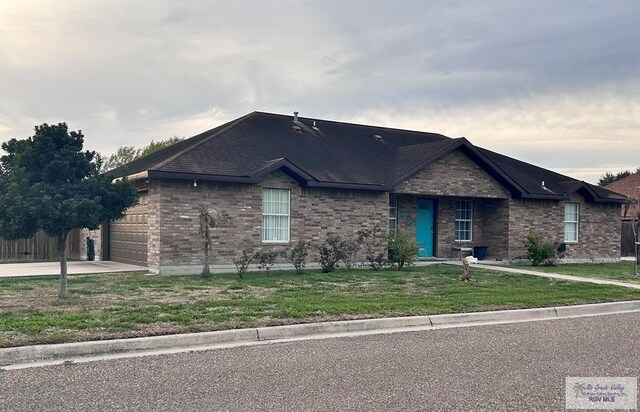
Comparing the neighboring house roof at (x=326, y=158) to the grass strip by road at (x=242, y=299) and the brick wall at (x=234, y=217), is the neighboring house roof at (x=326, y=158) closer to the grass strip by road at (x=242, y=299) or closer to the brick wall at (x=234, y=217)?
the brick wall at (x=234, y=217)

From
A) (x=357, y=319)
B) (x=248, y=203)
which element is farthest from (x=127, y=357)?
(x=248, y=203)

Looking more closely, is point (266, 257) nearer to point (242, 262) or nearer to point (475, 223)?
point (242, 262)

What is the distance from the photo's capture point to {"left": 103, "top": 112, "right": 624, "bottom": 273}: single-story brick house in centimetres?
1708

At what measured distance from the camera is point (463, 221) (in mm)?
23719

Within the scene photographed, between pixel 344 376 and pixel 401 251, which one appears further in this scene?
pixel 401 251

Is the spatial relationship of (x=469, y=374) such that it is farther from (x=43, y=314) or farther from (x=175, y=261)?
(x=175, y=261)

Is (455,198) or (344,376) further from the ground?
(455,198)

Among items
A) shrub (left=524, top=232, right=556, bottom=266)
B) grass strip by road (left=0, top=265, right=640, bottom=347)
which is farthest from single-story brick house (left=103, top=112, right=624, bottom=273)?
grass strip by road (left=0, top=265, right=640, bottom=347)

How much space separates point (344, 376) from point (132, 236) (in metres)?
14.7

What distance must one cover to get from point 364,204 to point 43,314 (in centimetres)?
1217

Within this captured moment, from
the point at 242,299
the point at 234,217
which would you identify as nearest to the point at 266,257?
the point at 234,217

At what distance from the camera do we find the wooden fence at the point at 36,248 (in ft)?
80.6

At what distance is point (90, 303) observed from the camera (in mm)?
10781

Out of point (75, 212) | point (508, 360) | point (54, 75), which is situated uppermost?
point (54, 75)
